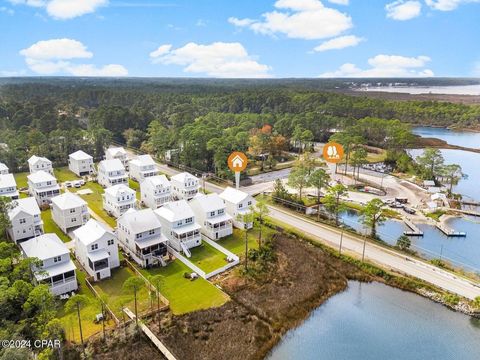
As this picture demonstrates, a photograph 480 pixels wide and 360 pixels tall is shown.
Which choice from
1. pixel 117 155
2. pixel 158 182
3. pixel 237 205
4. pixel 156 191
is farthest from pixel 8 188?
pixel 237 205

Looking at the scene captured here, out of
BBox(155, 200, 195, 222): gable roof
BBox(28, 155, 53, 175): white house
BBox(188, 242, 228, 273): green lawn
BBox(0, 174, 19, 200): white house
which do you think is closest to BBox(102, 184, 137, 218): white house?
BBox(155, 200, 195, 222): gable roof

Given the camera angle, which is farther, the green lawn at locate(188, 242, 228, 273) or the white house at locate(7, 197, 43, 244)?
the white house at locate(7, 197, 43, 244)

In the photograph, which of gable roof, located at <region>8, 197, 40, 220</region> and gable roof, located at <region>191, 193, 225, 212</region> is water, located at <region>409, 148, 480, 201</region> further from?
→ gable roof, located at <region>8, 197, 40, 220</region>

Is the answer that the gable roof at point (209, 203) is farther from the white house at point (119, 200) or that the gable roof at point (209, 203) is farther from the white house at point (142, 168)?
the white house at point (142, 168)

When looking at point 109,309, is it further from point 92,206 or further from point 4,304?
point 92,206

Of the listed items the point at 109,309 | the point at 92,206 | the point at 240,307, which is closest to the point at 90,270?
the point at 109,309

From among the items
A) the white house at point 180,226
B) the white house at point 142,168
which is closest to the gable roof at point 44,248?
the white house at point 180,226
